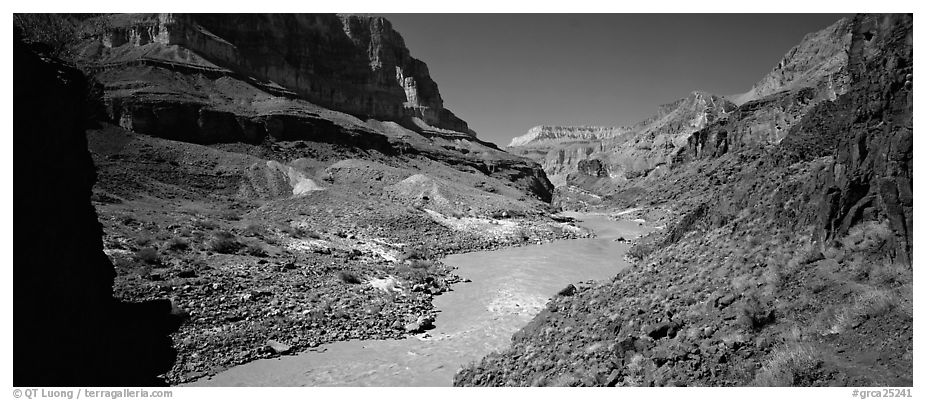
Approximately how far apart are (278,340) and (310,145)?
67018 millimetres

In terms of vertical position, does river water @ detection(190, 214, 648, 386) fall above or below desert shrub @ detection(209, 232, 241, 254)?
below

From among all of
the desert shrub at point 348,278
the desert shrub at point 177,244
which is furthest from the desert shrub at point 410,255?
the desert shrub at point 177,244

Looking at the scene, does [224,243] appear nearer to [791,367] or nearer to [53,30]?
[53,30]

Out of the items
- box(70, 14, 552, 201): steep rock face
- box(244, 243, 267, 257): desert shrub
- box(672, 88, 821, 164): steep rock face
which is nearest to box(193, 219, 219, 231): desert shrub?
box(244, 243, 267, 257): desert shrub

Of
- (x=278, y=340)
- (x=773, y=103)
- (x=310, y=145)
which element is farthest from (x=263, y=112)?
(x=773, y=103)

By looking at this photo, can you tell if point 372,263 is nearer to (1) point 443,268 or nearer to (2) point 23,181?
(1) point 443,268

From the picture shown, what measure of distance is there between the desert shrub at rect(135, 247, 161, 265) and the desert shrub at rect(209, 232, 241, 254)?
13.6ft

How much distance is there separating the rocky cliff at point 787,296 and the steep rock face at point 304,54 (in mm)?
93186

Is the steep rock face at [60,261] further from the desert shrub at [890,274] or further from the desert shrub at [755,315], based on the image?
the desert shrub at [890,274]

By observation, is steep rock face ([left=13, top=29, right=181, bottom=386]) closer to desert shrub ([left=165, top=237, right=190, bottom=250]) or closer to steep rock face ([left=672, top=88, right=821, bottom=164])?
desert shrub ([left=165, top=237, right=190, bottom=250])

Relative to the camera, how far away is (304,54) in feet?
408

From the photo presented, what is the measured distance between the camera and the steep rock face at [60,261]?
8898 millimetres

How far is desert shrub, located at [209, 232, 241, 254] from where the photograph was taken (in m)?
25.7

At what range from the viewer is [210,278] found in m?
20.8
